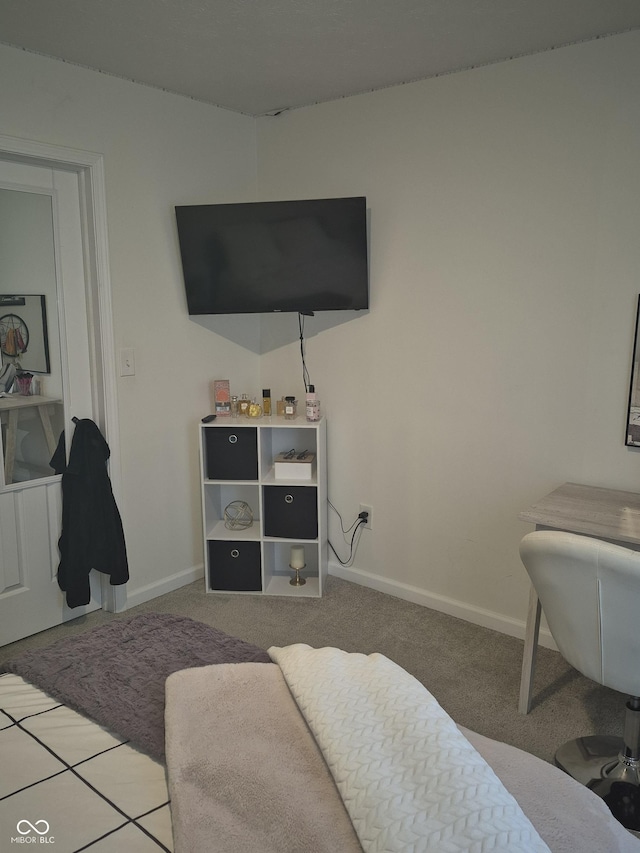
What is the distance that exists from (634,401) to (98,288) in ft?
7.51

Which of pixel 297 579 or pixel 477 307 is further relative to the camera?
pixel 297 579

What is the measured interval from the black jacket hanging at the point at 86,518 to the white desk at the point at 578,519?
180 cm

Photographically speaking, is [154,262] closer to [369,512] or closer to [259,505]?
[259,505]

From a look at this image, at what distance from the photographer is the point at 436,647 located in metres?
2.92

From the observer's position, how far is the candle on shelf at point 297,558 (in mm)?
3486

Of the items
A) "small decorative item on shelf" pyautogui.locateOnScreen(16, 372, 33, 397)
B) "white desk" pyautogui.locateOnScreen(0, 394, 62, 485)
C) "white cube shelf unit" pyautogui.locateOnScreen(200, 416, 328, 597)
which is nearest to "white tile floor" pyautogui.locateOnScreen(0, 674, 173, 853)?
"white desk" pyautogui.locateOnScreen(0, 394, 62, 485)

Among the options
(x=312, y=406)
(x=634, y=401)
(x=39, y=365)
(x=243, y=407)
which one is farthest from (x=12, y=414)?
(x=634, y=401)

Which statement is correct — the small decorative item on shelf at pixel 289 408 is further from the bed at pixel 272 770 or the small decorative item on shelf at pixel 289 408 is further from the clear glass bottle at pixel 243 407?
the bed at pixel 272 770

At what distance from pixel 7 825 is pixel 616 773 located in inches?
69.3

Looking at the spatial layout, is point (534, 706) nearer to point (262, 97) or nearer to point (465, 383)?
point (465, 383)

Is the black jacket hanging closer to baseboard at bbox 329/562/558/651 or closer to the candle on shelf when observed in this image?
the candle on shelf

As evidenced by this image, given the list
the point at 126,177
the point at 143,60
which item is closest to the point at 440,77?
the point at 143,60

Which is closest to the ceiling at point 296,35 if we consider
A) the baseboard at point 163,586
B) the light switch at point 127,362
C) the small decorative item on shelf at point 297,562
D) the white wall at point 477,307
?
the white wall at point 477,307

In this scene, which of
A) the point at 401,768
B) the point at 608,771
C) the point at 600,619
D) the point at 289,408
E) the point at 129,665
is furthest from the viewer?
the point at 289,408
